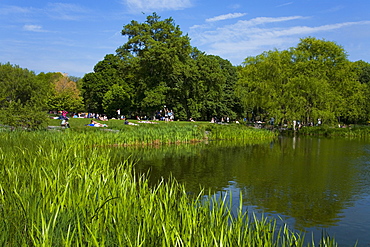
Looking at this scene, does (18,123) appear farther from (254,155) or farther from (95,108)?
(95,108)

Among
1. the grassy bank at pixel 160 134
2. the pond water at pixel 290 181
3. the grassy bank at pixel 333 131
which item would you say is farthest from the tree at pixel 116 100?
the pond water at pixel 290 181

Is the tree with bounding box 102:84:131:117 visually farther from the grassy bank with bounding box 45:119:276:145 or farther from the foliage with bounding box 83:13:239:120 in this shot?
the grassy bank with bounding box 45:119:276:145

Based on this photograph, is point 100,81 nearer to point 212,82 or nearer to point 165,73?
point 165,73

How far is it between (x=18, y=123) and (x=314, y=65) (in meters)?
31.3

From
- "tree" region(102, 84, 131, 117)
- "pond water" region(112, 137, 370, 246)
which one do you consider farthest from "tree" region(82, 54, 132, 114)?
"pond water" region(112, 137, 370, 246)

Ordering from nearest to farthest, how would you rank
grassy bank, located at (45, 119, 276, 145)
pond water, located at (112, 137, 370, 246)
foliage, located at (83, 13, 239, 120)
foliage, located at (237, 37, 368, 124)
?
pond water, located at (112, 137, 370, 246)
grassy bank, located at (45, 119, 276, 145)
foliage, located at (237, 37, 368, 124)
foliage, located at (83, 13, 239, 120)

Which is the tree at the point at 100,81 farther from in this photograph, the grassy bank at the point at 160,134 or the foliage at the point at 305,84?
the grassy bank at the point at 160,134

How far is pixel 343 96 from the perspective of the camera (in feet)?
138

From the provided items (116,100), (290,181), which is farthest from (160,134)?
(116,100)

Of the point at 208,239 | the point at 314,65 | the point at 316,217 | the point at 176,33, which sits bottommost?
the point at 316,217

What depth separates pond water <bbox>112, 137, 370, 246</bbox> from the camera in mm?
7844

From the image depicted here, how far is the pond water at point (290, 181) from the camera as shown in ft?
25.7

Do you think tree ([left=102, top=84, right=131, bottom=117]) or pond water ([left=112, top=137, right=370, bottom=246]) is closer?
pond water ([left=112, top=137, right=370, bottom=246])

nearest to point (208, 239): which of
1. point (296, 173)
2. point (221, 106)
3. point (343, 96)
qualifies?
point (296, 173)
